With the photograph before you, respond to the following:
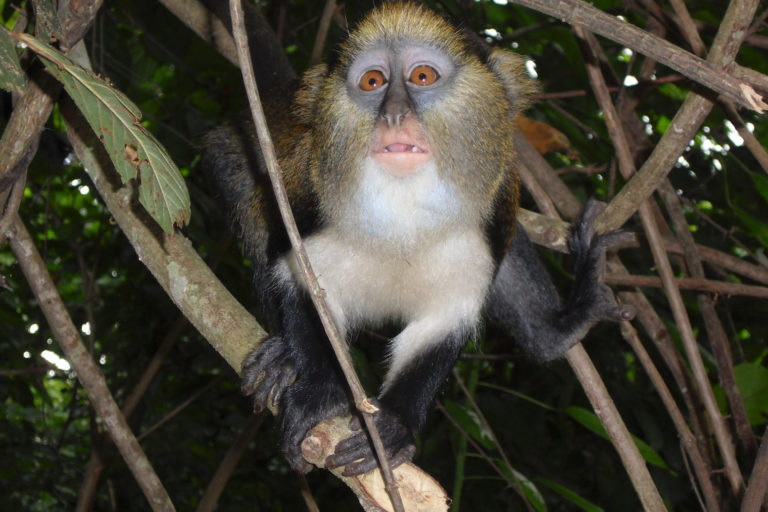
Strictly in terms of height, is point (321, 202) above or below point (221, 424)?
above

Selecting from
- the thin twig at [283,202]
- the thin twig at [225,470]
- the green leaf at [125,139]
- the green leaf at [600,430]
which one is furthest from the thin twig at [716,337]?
the green leaf at [125,139]

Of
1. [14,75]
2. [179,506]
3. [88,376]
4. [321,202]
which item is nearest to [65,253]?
[179,506]

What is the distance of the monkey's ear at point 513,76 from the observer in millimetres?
2879

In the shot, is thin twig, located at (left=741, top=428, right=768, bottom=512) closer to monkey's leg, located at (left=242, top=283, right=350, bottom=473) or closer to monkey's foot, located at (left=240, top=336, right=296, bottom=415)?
monkey's leg, located at (left=242, top=283, right=350, bottom=473)

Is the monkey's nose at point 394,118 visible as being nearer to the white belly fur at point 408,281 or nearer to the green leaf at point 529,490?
the white belly fur at point 408,281

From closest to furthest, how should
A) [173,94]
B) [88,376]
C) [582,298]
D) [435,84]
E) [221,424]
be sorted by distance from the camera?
[435,84], [88,376], [582,298], [173,94], [221,424]

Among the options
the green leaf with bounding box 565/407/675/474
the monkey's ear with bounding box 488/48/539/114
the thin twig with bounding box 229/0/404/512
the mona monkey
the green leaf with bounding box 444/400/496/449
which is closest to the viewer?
the thin twig with bounding box 229/0/404/512

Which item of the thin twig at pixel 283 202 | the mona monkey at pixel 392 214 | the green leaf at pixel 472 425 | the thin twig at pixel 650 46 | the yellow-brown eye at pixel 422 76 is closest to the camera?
the thin twig at pixel 283 202

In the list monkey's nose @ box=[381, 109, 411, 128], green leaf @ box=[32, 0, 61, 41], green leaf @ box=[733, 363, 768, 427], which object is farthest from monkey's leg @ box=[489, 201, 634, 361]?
green leaf @ box=[32, 0, 61, 41]

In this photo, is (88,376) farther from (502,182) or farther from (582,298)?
(582,298)

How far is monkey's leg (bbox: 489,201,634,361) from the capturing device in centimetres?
331

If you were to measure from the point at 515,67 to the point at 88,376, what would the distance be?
1.88 meters

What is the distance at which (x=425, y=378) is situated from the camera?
9.53ft

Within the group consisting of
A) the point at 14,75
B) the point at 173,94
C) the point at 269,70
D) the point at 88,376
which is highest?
the point at 14,75
